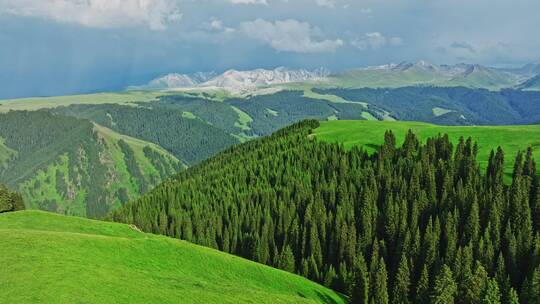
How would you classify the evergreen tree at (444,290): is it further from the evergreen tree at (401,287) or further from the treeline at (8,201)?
the treeline at (8,201)

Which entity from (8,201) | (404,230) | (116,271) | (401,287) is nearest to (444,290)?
(401,287)

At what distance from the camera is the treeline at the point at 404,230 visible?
104 meters

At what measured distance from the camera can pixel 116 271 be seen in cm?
5981

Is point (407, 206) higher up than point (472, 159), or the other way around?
point (472, 159)

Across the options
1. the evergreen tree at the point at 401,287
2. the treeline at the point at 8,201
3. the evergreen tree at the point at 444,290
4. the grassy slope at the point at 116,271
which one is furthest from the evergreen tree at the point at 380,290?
the treeline at the point at 8,201

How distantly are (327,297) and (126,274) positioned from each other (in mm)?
46900

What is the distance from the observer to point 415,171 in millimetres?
175250

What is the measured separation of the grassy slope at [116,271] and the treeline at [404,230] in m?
28.8

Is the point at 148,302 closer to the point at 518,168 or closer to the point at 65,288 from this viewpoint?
the point at 65,288

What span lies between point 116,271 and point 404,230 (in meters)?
101

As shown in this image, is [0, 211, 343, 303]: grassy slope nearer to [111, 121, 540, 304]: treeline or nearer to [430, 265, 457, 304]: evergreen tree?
[430, 265, 457, 304]: evergreen tree

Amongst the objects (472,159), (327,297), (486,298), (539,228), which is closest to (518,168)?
(472,159)

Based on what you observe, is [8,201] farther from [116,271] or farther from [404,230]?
[404,230]

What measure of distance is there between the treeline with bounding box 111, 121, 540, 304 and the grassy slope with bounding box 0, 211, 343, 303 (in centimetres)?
2879
